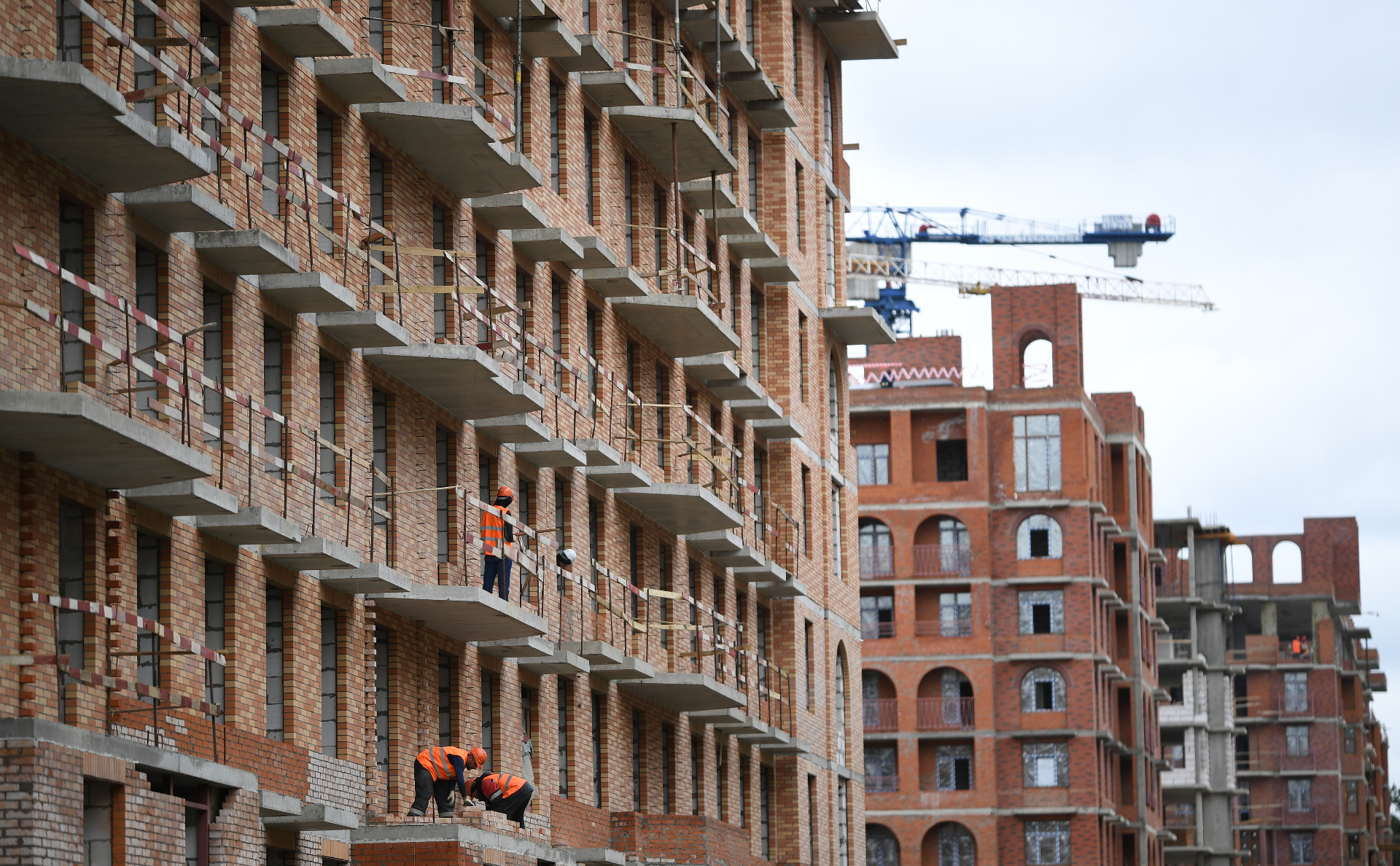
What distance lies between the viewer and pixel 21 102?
75.7ft

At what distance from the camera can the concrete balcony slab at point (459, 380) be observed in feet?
105

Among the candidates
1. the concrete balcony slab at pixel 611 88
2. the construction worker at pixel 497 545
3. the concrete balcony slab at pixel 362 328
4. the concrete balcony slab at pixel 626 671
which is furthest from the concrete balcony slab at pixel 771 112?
the concrete balcony slab at pixel 362 328

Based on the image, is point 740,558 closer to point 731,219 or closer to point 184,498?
point 731,219

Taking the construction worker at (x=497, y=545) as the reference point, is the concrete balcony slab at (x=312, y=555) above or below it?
below

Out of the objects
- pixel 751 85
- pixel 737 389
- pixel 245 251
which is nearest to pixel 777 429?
pixel 737 389

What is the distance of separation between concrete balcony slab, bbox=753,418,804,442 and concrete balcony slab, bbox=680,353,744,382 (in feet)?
11.6

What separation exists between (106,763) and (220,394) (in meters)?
6.51

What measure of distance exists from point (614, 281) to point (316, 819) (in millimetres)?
15220

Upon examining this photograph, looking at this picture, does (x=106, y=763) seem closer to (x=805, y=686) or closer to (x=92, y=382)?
(x=92, y=382)

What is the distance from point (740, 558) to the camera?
48188 millimetres

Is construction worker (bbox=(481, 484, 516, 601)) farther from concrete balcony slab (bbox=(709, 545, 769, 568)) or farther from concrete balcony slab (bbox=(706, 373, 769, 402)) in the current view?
concrete balcony slab (bbox=(706, 373, 769, 402))

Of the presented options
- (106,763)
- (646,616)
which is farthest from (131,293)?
(646,616)

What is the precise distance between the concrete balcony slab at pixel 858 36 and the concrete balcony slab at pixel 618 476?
1819cm

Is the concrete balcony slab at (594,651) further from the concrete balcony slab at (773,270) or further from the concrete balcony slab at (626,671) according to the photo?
the concrete balcony slab at (773,270)
